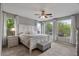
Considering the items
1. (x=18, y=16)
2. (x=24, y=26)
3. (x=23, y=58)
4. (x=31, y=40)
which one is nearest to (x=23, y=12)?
(x=18, y=16)

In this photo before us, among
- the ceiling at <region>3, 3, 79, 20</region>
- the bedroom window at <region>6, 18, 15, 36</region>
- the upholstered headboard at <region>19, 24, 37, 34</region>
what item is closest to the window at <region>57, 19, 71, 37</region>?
the ceiling at <region>3, 3, 79, 20</region>

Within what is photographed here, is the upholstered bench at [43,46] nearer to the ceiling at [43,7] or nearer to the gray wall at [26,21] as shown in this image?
the gray wall at [26,21]

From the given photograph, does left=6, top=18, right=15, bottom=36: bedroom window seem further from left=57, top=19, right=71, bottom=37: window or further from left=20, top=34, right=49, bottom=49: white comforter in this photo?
left=57, top=19, right=71, bottom=37: window

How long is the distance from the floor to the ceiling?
647 mm

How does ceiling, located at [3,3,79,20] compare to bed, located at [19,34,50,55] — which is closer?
ceiling, located at [3,3,79,20]

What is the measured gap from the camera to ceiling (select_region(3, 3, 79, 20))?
Result: 135 centimetres

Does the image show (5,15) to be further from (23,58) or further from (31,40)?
(23,58)

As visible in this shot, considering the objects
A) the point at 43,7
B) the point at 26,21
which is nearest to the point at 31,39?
the point at 26,21

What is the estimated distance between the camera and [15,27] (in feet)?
5.02

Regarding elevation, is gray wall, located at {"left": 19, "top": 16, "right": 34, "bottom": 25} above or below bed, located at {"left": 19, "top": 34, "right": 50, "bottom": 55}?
above

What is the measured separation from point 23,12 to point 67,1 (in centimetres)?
88

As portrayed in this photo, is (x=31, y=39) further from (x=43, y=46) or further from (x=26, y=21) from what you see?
(x=26, y=21)

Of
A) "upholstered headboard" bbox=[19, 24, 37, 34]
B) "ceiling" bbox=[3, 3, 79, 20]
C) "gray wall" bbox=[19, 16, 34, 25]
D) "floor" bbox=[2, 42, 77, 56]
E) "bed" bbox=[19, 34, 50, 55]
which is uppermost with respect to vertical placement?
"ceiling" bbox=[3, 3, 79, 20]

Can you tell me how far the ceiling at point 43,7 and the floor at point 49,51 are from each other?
0.65 m
